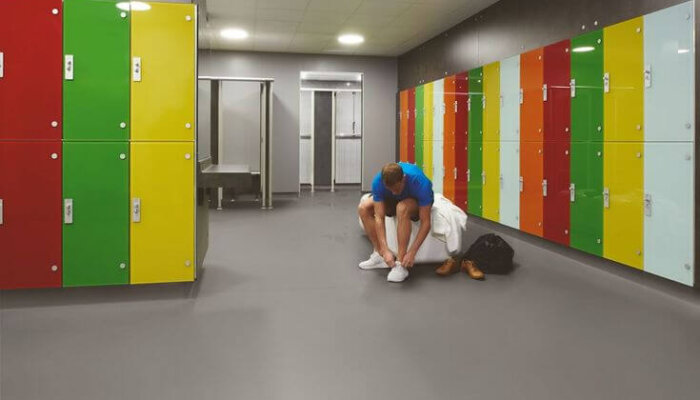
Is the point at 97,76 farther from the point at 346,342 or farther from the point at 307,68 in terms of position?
the point at 307,68

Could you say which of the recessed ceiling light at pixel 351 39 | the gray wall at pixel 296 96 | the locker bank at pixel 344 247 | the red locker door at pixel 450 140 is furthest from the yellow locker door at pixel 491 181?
the gray wall at pixel 296 96

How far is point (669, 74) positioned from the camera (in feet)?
10.1

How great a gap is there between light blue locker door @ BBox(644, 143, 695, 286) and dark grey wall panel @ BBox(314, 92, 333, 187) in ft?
23.8

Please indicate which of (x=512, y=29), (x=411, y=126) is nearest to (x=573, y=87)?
(x=512, y=29)

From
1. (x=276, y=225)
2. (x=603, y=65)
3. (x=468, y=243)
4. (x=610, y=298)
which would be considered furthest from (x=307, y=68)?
(x=610, y=298)

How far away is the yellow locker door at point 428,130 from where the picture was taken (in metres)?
7.01

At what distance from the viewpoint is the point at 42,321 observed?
2637 millimetres

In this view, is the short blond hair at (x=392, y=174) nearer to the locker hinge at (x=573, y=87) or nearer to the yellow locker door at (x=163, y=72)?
the yellow locker door at (x=163, y=72)

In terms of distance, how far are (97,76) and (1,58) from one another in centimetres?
47

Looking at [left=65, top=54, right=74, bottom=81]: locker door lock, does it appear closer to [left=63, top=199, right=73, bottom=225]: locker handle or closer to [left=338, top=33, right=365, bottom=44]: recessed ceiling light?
[left=63, top=199, right=73, bottom=225]: locker handle

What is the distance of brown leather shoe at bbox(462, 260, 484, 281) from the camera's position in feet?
11.3

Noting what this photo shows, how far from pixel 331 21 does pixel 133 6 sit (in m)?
3.97

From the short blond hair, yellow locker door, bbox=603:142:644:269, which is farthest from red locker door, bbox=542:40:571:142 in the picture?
the short blond hair

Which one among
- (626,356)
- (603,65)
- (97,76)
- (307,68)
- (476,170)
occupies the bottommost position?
(626,356)
